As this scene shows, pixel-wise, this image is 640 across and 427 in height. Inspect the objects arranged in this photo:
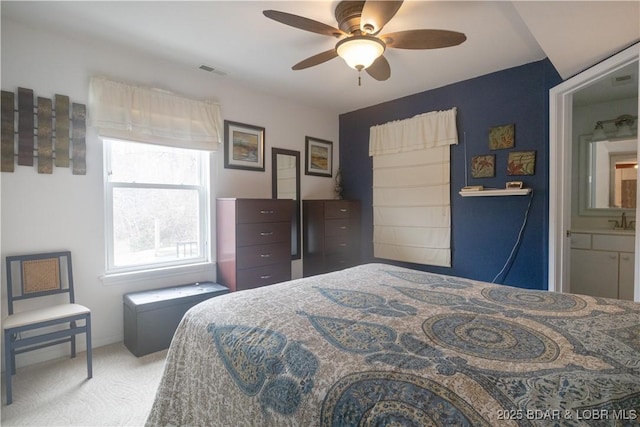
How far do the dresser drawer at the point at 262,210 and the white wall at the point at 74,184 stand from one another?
0.56 m

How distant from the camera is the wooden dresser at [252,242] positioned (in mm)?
3104

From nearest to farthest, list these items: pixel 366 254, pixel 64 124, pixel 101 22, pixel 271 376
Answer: pixel 271 376
pixel 101 22
pixel 64 124
pixel 366 254

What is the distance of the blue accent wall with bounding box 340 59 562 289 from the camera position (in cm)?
294

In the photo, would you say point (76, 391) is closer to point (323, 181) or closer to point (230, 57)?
point (230, 57)

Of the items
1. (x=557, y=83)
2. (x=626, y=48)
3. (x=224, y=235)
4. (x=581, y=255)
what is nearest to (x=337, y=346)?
(x=224, y=235)

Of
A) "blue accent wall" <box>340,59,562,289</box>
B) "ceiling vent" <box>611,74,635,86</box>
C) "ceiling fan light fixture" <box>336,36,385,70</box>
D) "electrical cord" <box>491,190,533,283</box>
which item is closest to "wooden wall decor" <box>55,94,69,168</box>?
"ceiling fan light fixture" <box>336,36,385,70</box>

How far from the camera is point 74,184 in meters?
2.52

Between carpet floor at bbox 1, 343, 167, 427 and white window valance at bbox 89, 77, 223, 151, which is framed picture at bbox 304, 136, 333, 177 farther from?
carpet floor at bbox 1, 343, 167, 427

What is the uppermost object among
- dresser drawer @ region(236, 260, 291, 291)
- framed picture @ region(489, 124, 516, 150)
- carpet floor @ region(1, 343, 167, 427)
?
framed picture @ region(489, 124, 516, 150)

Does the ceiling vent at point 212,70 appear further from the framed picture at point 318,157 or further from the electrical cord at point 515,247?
the electrical cord at point 515,247

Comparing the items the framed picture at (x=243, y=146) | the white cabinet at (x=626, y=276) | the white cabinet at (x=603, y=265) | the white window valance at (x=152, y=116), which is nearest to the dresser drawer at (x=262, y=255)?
the framed picture at (x=243, y=146)

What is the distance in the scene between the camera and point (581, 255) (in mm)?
3488

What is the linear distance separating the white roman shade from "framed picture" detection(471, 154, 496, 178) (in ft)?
0.97

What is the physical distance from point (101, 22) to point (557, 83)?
3.84 meters
